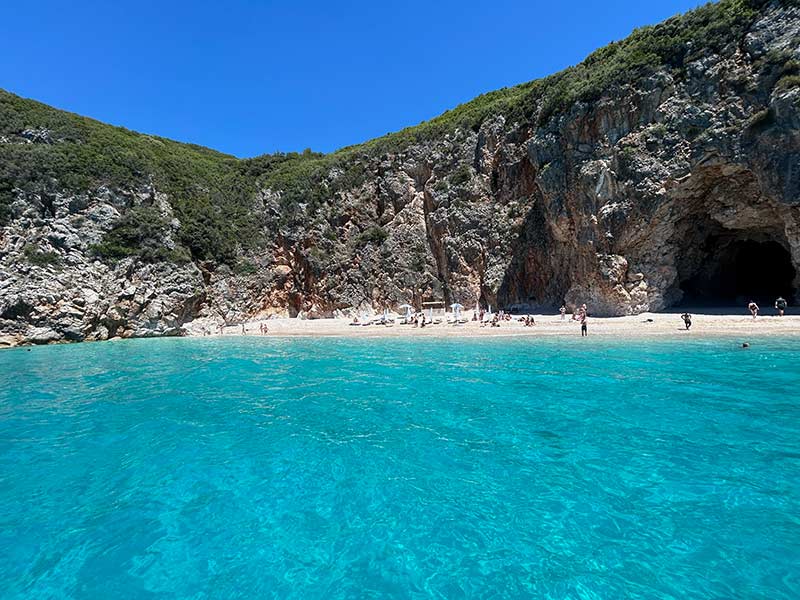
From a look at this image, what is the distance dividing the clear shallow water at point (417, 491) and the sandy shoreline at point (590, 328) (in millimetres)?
10911

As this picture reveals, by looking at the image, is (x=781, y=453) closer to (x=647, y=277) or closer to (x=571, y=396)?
(x=571, y=396)

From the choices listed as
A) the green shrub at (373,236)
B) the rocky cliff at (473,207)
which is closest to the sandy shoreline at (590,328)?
the rocky cliff at (473,207)

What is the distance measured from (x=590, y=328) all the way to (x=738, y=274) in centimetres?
2190

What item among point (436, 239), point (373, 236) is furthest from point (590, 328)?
point (373, 236)

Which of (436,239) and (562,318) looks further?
(436,239)

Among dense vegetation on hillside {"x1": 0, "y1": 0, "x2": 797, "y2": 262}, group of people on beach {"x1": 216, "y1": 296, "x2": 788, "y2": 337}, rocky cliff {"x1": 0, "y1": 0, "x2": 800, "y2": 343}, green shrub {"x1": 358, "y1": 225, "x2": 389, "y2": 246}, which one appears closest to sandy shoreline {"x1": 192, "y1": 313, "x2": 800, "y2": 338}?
group of people on beach {"x1": 216, "y1": 296, "x2": 788, "y2": 337}

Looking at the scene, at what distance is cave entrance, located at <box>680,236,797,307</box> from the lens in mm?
32781

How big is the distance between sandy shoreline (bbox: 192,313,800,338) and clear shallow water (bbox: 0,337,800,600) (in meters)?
10.9

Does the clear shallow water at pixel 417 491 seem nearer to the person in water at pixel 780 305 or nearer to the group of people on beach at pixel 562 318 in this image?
the group of people on beach at pixel 562 318

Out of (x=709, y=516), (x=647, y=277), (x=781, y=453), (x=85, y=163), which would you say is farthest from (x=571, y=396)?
(x=85, y=163)

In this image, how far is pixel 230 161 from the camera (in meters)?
63.5

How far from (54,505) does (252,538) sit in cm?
367

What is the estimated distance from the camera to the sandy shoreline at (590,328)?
21812 mm

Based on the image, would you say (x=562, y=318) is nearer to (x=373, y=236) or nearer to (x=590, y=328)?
(x=590, y=328)
